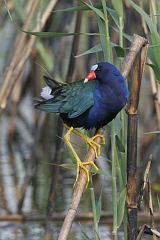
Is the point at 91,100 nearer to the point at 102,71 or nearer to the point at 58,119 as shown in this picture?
the point at 102,71

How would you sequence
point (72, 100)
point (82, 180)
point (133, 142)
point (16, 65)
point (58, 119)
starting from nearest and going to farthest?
point (82, 180) < point (133, 142) < point (72, 100) < point (58, 119) < point (16, 65)

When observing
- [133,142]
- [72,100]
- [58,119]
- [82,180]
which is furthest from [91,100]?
[58,119]

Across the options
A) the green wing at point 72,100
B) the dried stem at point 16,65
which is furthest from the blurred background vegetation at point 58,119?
the green wing at point 72,100

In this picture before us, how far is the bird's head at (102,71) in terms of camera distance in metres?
2.75

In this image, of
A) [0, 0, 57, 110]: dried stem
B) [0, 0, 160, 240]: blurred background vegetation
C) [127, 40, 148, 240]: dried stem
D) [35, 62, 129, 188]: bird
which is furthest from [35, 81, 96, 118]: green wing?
[0, 0, 57, 110]: dried stem

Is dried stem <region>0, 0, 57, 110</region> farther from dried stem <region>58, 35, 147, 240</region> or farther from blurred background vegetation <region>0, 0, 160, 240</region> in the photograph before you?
dried stem <region>58, 35, 147, 240</region>

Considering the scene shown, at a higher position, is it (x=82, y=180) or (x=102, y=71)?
(x=102, y=71)

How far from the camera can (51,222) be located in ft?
13.3

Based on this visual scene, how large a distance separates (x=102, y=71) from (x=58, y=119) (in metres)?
0.97

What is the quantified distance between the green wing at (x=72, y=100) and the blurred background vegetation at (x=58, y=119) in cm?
15

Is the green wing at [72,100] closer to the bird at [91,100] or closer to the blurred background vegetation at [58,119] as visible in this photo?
the bird at [91,100]

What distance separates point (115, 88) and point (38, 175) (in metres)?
2.32

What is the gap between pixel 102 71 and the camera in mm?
2842

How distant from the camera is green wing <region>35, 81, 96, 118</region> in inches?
115
